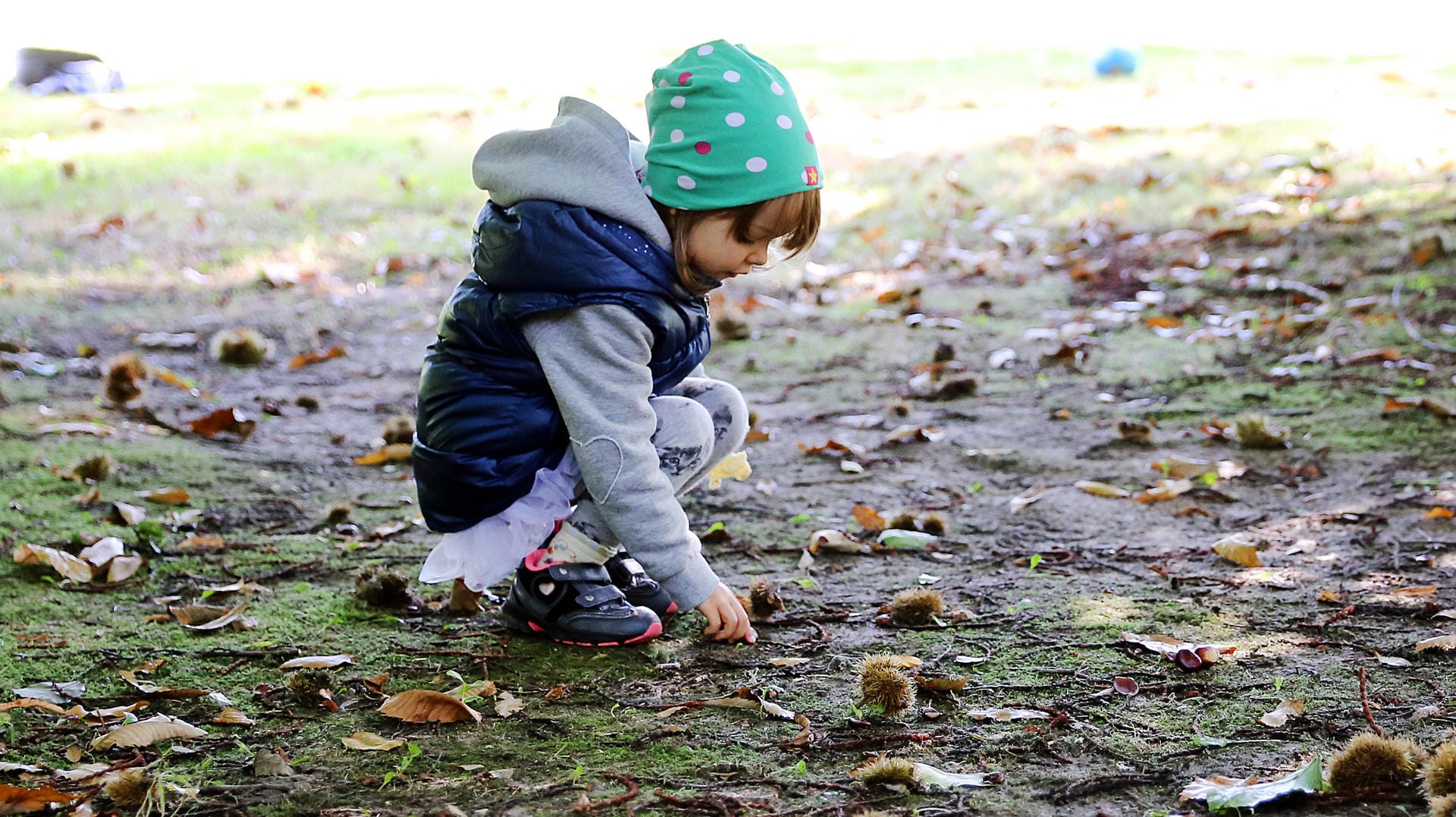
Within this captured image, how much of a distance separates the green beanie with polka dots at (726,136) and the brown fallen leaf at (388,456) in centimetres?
173

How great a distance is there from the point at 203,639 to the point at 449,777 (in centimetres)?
78

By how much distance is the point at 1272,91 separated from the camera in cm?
987

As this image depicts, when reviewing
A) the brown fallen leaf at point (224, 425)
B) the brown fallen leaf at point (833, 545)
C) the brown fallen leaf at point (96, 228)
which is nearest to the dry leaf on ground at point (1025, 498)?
the brown fallen leaf at point (833, 545)

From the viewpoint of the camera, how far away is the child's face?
2100mm

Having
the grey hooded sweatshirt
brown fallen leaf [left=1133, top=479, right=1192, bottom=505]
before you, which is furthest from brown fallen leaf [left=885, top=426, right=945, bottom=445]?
the grey hooded sweatshirt

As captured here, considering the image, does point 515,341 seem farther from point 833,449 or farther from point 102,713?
point 833,449

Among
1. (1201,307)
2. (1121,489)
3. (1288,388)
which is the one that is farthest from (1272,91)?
(1121,489)

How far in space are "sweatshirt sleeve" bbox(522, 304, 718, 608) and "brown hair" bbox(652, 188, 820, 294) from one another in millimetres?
141

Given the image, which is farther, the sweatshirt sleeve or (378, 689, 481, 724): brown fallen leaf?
the sweatshirt sleeve

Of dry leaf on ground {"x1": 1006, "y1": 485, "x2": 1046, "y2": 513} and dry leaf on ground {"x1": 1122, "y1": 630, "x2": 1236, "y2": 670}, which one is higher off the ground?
dry leaf on ground {"x1": 1122, "y1": 630, "x2": 1236, "y2": 670}

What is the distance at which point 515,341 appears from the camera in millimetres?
2160

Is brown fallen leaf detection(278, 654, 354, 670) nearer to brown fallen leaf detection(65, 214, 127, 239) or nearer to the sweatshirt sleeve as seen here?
the sweatshirt sleeve

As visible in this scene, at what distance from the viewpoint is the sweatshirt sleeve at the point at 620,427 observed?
2074mm

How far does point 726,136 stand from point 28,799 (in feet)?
4.46
